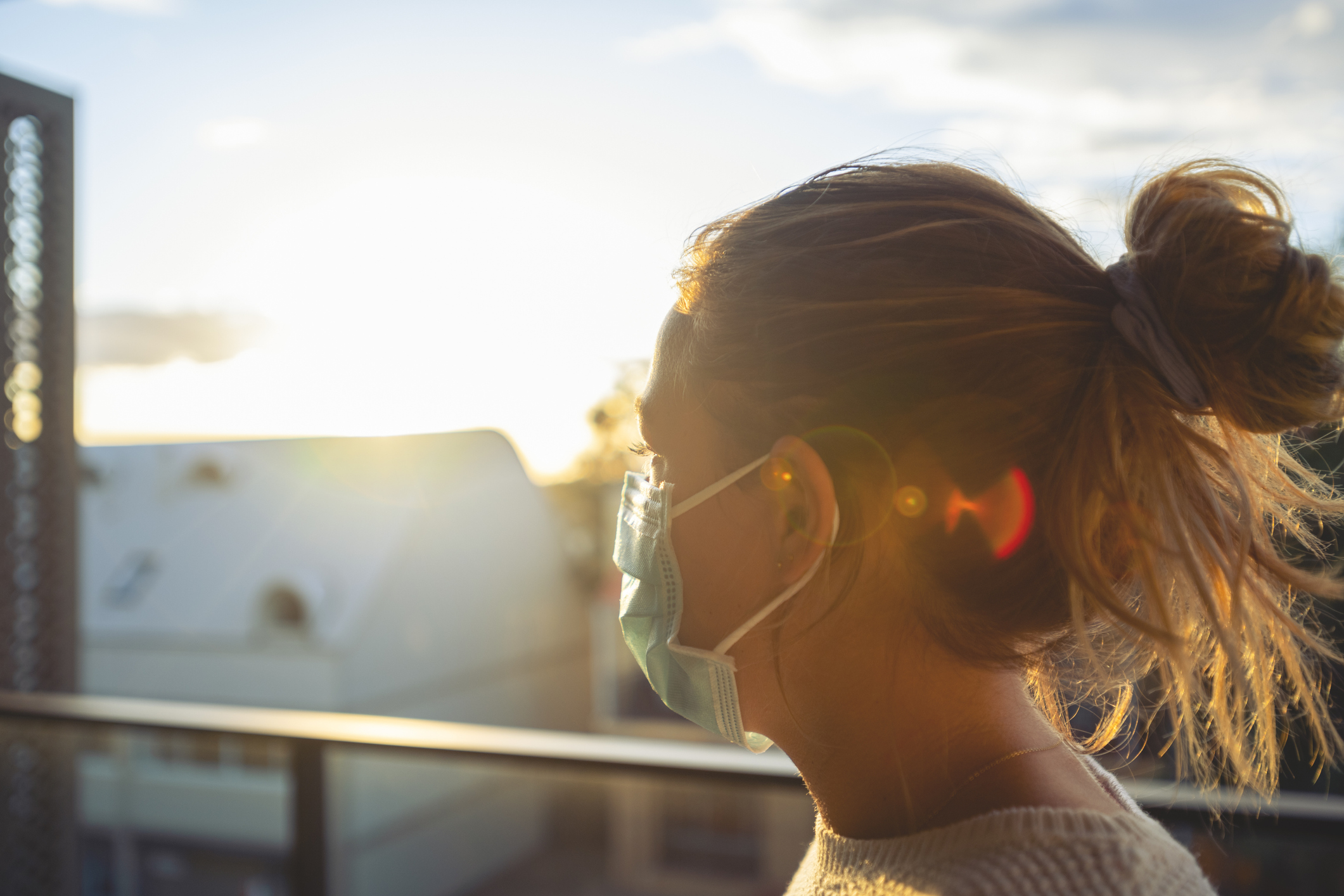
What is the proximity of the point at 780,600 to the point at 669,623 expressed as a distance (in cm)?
17

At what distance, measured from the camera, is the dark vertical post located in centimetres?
185

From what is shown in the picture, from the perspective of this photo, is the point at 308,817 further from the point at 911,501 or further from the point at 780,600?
the point at 911,501

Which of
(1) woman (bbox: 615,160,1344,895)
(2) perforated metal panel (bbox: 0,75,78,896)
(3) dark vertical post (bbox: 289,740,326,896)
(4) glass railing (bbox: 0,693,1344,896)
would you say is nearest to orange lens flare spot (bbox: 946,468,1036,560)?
(1) woman (bbox: 615,160,1344,895)

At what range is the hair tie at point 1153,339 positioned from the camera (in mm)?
689

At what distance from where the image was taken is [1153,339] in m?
0.69

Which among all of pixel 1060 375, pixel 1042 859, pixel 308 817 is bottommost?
pixel 308 817

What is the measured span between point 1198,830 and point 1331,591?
0.70 meters

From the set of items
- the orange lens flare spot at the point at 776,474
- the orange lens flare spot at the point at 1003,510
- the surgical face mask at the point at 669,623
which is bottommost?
the surgical face mask at the point at 669,623

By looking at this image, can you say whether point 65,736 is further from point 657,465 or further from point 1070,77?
point 1070,77

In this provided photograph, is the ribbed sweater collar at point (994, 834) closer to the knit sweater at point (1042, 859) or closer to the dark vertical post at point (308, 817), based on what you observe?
the knit sweater at point (1042, 859)

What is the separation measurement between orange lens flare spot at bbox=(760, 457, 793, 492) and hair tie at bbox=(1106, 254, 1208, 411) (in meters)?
0.30

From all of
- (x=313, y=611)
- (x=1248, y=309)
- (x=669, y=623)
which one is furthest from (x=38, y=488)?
(x=313, y=611)

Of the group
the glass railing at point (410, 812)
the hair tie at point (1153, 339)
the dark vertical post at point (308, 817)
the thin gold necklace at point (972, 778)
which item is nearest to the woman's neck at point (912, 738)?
the thin gold necklace at point (972, 778)

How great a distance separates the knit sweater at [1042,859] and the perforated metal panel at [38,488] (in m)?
2.36
